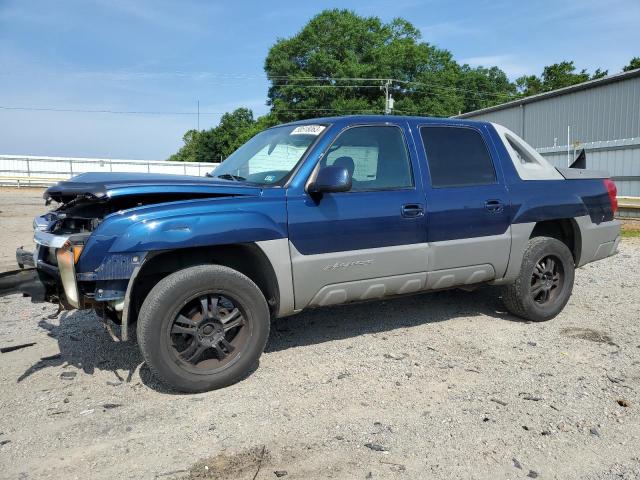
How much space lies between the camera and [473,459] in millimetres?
2816

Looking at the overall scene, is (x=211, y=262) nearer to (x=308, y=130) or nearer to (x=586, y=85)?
(x=308, y=130)

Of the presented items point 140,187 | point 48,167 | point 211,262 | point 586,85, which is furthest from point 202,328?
point 48,167

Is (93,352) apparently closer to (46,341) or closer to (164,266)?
(46,341)

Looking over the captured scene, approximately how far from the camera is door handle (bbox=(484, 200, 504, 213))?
4.70 meters

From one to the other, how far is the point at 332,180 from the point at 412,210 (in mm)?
887

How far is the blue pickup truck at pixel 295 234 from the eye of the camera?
342cm

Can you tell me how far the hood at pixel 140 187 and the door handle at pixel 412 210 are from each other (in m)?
1.23

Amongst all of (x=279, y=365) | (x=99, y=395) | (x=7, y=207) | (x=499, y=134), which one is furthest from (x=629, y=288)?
(x=7, y=207)

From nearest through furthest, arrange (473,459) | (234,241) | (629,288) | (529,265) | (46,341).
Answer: (473,459) → (234,241) → (46,341) → (529,265) → (629,288)

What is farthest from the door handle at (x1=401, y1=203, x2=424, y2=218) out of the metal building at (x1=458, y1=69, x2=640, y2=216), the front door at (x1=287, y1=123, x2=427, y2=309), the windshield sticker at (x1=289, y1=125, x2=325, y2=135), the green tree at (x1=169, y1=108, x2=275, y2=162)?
the green tree at (x1=169, y1=108, x2=275, y2=162)

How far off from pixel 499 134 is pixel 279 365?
9.93ft

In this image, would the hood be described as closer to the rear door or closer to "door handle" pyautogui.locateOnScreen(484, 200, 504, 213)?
the rear door

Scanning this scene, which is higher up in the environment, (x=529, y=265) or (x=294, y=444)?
(x=529, y=265)

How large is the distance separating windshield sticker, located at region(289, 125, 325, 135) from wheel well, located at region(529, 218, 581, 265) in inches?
97.7
